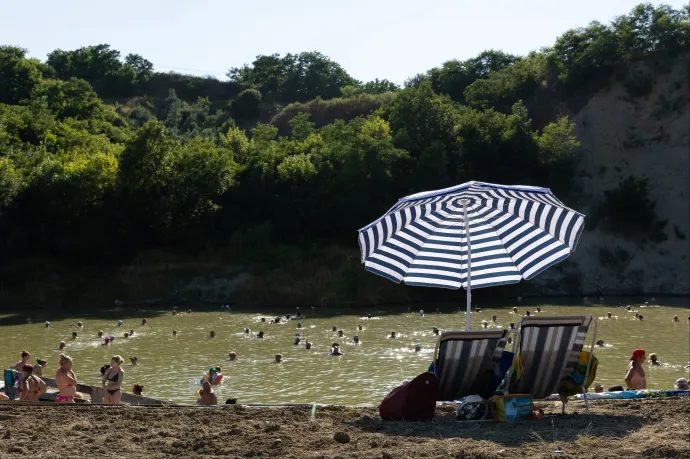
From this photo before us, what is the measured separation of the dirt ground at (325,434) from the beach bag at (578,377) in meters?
0.33

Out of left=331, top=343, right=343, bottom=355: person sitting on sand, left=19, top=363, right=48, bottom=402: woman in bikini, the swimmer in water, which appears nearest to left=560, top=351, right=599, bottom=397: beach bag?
left=19, top=363, right=48, bottom=402: woman in bikini

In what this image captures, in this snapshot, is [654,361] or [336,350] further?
[336,350]

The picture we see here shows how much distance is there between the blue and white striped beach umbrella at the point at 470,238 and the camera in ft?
38.3

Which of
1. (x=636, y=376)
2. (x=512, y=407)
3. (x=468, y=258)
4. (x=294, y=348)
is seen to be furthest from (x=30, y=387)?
(x=294, y=348)

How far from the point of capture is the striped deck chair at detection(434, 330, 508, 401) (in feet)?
32.4

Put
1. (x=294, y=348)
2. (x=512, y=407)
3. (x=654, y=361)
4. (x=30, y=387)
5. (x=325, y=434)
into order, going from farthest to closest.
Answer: (x=294, y=348) < (x=654, y=361) < (x=30, y=387) < (x=512, y=407) < (x=325, y=434)

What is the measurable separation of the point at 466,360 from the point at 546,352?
985 mm

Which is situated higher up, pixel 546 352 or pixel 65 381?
pixel 546 352

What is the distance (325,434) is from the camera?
8.95m

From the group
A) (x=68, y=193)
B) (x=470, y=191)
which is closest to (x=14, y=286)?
(x=68, y=193)

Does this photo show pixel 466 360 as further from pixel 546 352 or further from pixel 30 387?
pixel 30 387

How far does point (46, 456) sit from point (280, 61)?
318ft

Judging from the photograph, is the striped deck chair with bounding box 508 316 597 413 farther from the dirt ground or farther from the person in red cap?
the person in red cap

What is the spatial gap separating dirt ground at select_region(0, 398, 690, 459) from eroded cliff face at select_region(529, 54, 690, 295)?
3590 cm
